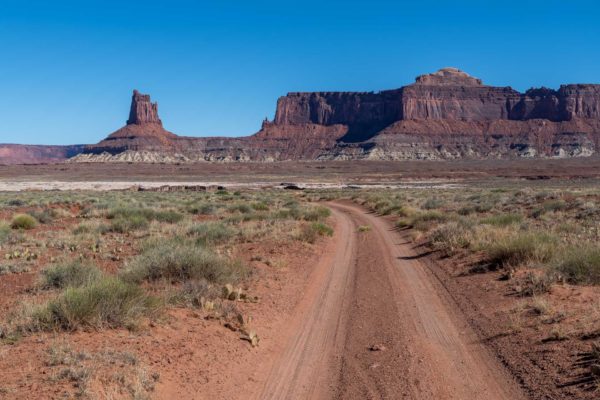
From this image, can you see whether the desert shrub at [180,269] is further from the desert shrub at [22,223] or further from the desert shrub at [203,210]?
the desert shrub at [203,210]

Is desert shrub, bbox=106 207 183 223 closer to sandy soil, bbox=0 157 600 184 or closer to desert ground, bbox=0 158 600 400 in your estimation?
desert ground, bbox=0 158 600 400

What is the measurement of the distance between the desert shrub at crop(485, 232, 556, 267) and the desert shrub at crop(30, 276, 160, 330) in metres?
8.12

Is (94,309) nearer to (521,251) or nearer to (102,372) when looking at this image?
(102,372)

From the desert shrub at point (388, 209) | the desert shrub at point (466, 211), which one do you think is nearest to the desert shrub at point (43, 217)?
the desert shrub at point (388, 209)

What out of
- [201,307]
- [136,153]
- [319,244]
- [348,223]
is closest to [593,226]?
[319,244]

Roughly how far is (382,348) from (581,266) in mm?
5106

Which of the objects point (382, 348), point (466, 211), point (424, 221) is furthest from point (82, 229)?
point (466, 211)

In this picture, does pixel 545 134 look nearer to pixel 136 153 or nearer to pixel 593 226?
pixel 136 153

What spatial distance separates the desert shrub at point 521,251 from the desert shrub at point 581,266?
1.11 m

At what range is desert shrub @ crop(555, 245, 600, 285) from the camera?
966 centimetres

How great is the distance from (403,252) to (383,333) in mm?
8283

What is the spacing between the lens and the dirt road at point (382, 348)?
595 centimetres

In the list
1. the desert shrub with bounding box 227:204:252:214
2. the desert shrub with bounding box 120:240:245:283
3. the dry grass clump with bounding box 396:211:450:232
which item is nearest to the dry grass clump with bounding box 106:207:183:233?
the desert shrub with bounding box 227:204:252:214

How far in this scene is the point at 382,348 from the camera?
7180mm
